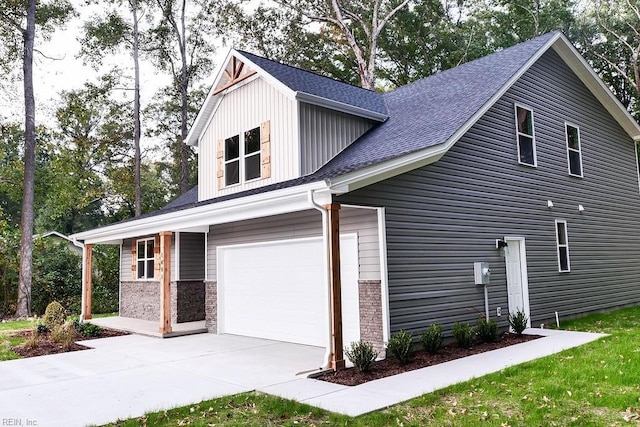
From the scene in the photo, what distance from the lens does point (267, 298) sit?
1013 cm

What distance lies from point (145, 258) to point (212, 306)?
3.89 metres

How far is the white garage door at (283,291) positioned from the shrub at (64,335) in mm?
3017

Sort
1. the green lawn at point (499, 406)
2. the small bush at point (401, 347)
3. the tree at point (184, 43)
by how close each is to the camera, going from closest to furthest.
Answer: the green lawn at point (499, 406) → the small bush at point (401, 347) → the tree at point (184, 43)

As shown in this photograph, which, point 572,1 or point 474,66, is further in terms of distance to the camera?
point 572,1

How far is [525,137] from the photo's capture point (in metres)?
11.0

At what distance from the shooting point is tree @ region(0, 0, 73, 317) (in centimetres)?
1642

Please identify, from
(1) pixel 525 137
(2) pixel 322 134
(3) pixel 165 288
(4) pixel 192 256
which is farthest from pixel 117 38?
(1) pixel 525 137

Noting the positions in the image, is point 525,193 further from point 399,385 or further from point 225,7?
point 225,7

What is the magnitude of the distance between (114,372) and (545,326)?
8481 mm

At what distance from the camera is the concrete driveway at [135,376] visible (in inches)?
208

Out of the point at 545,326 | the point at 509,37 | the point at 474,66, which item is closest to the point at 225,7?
the point at 509,37

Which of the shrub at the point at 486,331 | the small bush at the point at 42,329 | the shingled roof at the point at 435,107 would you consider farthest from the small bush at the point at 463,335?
the small bush at the point at 42,329

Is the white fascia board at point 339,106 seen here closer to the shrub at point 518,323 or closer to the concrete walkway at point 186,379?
the concrete walkway at point 186,379

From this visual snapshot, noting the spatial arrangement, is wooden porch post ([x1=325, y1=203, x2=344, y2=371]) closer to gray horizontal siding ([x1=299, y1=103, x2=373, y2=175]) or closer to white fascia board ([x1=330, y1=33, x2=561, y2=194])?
white fascia board ([x1=330, y1=33, x2=561, y2=194])
